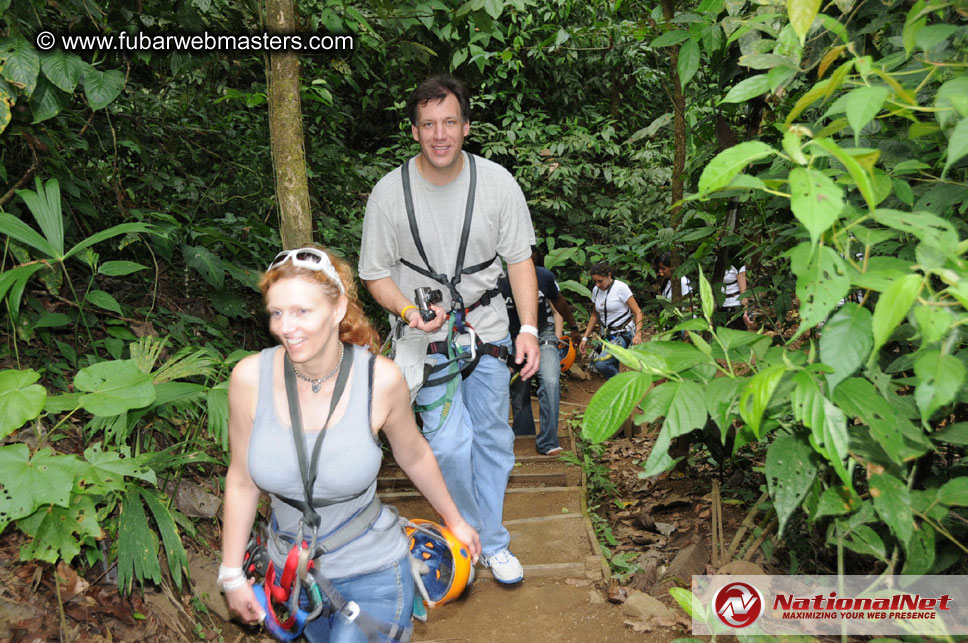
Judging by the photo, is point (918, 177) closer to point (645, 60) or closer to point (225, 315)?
point (225, 315)

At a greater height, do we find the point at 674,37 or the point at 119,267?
the point at 674,37

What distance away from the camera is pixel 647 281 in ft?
42.0

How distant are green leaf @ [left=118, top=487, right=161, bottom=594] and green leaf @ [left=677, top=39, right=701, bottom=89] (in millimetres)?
2977

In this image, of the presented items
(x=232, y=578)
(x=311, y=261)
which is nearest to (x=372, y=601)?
(x=232, y=578)

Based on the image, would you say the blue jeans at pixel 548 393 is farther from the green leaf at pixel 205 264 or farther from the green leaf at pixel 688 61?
the green leaf at pixel 688 61

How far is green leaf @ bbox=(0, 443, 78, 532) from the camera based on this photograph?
2342 millimetres

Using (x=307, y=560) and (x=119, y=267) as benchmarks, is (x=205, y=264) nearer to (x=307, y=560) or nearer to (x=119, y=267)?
(x=119, y=267)

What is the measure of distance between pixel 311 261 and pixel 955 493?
74.9 inches

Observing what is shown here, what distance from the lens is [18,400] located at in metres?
2.47

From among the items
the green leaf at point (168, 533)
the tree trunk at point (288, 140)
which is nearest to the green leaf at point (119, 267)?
the tree trunk at point (288, 140)

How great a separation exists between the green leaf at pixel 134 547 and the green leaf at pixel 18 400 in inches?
26.9

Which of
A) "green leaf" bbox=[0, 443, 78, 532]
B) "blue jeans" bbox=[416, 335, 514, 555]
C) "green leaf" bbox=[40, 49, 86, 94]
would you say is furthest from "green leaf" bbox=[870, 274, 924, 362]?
"green leaf" bbox=[40, 49, 86, 94]

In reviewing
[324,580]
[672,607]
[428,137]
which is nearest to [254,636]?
[324,580]

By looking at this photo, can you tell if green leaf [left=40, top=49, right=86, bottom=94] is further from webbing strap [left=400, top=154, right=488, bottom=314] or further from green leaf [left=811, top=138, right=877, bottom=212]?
green leaf [left=811, top=138, right=877, bottom=212]
